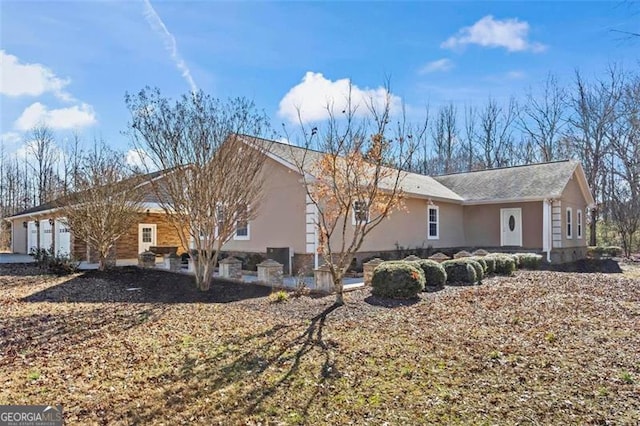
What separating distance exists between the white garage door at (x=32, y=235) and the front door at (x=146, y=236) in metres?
A: 9.50

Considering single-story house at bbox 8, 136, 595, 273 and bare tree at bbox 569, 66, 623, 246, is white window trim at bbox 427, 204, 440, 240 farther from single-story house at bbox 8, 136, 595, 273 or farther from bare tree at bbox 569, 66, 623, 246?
bare tree at bbox 569, 66, 623, 246

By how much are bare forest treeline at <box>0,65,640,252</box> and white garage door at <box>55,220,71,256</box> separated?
1720mm

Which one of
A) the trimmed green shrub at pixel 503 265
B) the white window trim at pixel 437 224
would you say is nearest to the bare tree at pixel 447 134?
the white window trim at pixel 437 224

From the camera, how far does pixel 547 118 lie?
109ft

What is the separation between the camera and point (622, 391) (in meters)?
4.32

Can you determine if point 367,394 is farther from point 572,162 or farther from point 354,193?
point 572,162

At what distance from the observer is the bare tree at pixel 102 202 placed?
48.2 ft

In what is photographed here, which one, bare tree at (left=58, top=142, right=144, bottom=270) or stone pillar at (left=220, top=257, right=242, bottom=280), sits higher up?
bare tree at (left=58, top=142, right=144, bottom=270)

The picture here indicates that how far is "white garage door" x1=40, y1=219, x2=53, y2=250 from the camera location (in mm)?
22938

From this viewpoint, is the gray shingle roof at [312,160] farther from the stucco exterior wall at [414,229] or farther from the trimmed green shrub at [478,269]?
the trimmed green shrub at [478,269]

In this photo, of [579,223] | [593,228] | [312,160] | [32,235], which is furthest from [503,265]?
[32,235]

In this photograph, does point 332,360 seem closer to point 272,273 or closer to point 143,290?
point 272,273

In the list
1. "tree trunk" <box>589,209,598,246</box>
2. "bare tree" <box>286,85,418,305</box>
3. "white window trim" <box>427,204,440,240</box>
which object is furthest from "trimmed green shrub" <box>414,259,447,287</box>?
"tree trunk" <box>589,209,598,246</box>

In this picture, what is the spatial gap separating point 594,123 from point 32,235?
3709 cm
